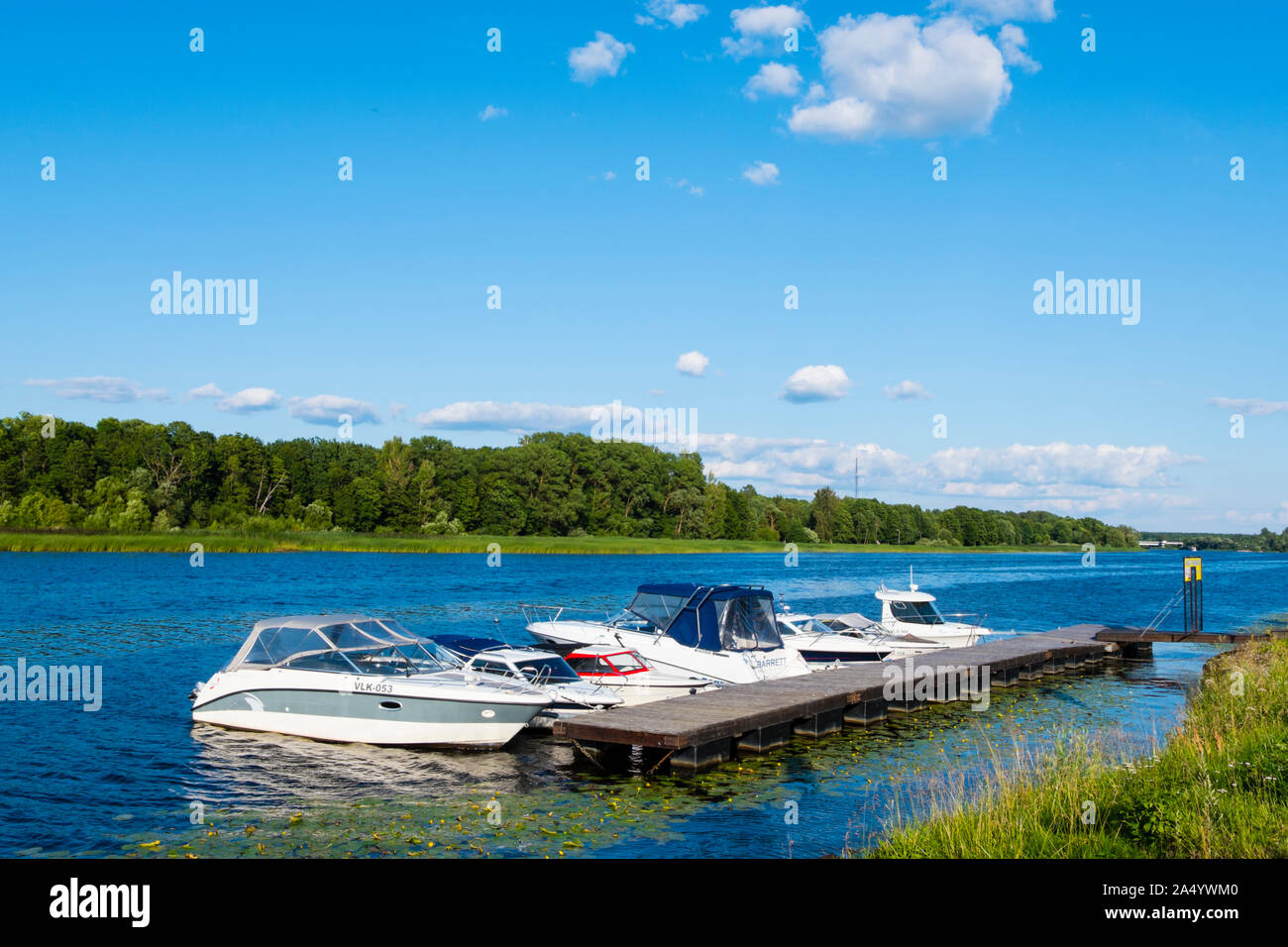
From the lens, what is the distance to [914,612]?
98.1ft

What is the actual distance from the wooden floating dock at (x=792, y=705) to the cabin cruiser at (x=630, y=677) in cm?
118

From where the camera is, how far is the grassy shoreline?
66.6 m

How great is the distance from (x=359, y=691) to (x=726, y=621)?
7963mm

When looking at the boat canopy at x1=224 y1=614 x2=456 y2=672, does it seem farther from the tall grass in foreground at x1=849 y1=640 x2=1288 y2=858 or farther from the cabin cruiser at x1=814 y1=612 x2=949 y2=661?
the cabin cruiser at x1=814 y1=612 x2=949 y2=661

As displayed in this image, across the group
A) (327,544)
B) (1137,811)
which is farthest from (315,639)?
(327,544)

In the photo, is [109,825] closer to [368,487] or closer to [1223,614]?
[1223,614]

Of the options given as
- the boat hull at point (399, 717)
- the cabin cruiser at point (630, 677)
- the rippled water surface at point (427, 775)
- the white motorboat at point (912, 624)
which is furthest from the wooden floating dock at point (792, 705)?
the white motorboat at point (912, 624)

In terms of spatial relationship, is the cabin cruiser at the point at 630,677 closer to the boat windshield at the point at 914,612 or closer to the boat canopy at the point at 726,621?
the boat canopy at the point at 726,621

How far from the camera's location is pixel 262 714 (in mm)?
17078

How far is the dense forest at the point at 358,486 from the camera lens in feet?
289

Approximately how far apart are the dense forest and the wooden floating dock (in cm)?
7103

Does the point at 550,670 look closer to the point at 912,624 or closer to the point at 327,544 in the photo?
the point at 912,624
